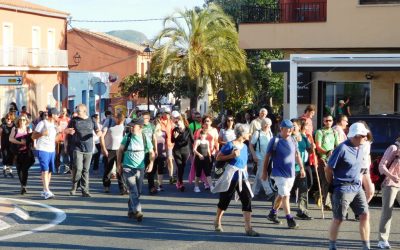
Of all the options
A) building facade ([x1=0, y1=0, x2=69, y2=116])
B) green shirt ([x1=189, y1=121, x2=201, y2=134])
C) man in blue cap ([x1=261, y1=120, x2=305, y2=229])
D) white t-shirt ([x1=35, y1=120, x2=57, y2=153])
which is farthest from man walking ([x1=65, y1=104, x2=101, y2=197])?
building facade ([x1=0, y1=0, x2=69, y2=116])

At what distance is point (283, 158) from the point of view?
12.0m

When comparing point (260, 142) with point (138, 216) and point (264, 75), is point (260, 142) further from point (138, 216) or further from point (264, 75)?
point (264, 75)

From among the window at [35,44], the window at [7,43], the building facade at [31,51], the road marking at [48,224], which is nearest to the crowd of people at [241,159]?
the road marking at [48,224]

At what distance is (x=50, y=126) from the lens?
→ 15914 mm

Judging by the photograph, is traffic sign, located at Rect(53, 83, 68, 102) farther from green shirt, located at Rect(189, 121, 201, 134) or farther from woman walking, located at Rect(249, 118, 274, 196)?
woman walking, located at Rect(249, 118, 274, 196)

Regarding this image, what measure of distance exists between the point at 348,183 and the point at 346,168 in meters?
0.18

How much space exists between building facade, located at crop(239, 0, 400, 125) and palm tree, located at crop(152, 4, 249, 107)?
9134mm

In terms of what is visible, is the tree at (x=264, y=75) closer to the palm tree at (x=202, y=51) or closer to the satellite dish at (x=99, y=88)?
the palm tree at (x=202, y=51)

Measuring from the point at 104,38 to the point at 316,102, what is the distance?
40037 mm

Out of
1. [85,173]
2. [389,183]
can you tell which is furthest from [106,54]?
[389,183]

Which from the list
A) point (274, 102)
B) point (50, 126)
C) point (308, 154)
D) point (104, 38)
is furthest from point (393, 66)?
point (104, 38)

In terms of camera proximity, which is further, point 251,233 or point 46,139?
point 46,139

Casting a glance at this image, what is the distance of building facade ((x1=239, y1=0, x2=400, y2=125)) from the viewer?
24.9 m

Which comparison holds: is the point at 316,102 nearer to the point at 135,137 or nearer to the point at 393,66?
the point at 393,66
